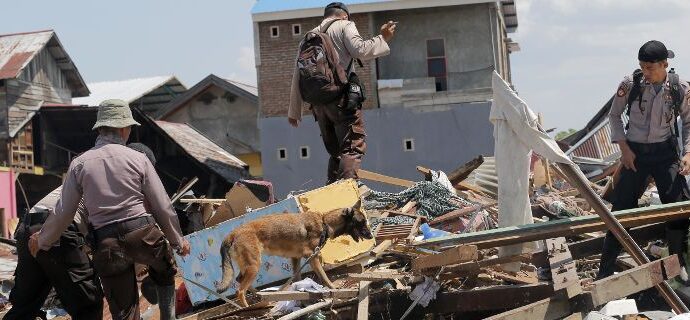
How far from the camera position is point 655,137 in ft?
26.9

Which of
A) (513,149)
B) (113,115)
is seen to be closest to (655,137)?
(513,149)

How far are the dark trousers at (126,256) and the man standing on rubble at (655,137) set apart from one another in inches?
141

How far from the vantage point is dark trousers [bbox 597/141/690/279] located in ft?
26.3

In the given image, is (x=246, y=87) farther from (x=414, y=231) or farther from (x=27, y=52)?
(x=414, y=231)

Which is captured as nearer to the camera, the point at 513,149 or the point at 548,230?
the point at 548,230

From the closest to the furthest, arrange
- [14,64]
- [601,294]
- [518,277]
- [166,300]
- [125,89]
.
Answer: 1. [601,294]
2. [166,300]
3. [518,277]
4. [14,64]
5. [125,89]

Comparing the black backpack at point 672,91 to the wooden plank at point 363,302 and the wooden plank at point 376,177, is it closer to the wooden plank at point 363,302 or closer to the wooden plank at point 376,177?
the wooden plank at point 363,302

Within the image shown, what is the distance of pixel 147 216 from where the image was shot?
635 centimetres

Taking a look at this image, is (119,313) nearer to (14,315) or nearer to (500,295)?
(14,315)

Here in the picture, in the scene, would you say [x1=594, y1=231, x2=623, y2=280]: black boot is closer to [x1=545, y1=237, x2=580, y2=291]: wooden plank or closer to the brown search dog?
[x1=545, y1=237, x2=580, y2=291]: wooden plank

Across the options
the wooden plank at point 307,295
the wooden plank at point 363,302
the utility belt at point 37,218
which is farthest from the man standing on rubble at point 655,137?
the utility belt at point 37,218

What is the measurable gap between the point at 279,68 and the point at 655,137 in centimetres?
2633

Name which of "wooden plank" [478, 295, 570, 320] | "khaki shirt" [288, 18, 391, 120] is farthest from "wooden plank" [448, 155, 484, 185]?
"wooden plank" [478, 295, 570, 320]

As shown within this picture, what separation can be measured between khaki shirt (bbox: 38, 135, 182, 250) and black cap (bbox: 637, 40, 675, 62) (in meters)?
3.92
